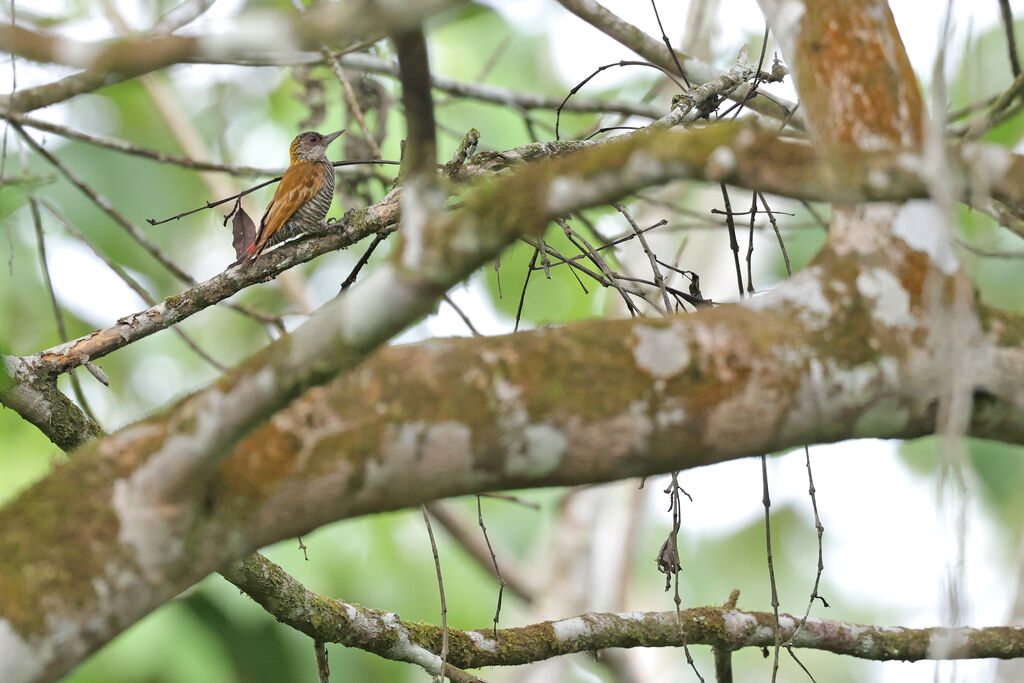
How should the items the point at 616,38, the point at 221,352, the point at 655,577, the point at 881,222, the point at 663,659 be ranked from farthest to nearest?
1. the point at 655,577
2. the point at 221,352
3. the point at 663,659
4. the point at 616,38
5. the point at 881,222

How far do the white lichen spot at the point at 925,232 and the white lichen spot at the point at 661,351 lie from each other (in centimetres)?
44

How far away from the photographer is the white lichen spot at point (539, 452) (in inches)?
53.8

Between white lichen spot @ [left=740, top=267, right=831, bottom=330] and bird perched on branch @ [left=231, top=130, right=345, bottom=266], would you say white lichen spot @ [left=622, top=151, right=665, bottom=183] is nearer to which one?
white lichen spot @ [left=740, top=267, right=831, bottom=330]

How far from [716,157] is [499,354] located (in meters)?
0.43

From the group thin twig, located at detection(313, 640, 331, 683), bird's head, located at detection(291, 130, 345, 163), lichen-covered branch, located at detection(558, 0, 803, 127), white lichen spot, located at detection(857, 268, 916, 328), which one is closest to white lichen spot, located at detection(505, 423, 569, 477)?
white lichen spot, located at detection(857, 268, 916, 328)

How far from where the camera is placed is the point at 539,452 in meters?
1.37

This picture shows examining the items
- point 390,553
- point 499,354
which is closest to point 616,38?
point 499,354

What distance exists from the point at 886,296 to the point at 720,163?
15.3 inches

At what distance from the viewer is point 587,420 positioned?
137cm

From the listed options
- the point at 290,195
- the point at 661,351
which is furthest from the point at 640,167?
the point at 290,195

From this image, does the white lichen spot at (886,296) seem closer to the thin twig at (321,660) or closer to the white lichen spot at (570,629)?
the white lichen spot at (570,629)

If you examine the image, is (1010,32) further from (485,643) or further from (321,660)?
(321,660)

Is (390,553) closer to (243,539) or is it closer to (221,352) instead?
(221,352)

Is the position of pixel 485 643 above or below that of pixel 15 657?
above
